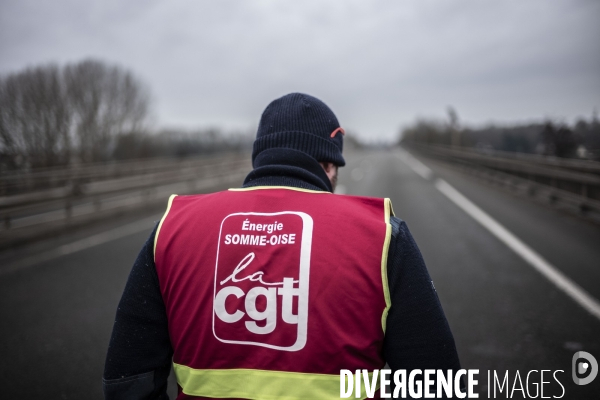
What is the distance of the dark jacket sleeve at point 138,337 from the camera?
1.64 meters

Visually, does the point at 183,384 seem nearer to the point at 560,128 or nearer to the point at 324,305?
the point at 324,305

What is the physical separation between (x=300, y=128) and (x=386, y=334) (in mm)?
882

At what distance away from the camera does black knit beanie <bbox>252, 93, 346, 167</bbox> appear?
179 cm

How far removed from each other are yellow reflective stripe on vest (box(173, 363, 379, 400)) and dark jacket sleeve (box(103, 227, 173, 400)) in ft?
0.72

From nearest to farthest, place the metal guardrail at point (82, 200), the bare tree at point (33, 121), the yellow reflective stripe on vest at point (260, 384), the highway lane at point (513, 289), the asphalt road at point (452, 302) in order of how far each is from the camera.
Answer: the yellow reflective stripe on vest at point (260, 384) → the asphalt road at point (452, 302) → the highway lane at point (513, 289) → the metal guardrail at point (82, 200) → the bare tree at point (33, 121)

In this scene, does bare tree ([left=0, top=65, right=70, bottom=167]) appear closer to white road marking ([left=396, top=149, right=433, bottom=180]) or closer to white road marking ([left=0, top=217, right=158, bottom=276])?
white road marking ([left=0, top=217, right=158, bottom=276])

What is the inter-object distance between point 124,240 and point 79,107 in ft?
75.4

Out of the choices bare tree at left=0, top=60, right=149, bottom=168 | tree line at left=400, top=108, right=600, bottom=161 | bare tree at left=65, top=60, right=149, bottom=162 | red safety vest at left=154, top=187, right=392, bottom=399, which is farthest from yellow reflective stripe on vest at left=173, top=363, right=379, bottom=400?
bare tree at left=65, top=60, right=149, bottom=162

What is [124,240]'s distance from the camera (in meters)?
10.0

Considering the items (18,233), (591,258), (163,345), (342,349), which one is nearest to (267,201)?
(342,349)

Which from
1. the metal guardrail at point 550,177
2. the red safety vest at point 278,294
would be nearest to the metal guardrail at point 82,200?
the red safety vest at point 278,294

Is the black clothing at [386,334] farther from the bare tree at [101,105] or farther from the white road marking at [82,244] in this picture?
the bare tree at [101,105]

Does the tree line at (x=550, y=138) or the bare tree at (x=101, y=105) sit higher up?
the bare tree at (x=101, y=105)

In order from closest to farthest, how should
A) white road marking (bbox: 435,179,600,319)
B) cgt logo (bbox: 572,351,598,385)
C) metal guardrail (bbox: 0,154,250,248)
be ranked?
cgt logo (bbox: 572,351,598,385) → white road marking (bbox: 435,179,600,319) → metal guardrail (bbox: 0,154,250,248)
